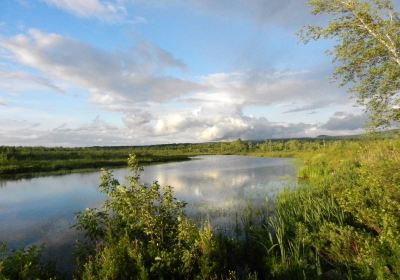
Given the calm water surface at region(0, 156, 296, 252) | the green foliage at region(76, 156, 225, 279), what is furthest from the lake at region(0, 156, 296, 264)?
the green foliage at region(76, 156, 225, 279)

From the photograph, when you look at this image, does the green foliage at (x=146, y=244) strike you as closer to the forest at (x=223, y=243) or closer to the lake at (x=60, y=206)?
the forest at (x=223, y=243)

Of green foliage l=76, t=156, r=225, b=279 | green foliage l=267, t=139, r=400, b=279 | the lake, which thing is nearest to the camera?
green foliage l=267, t=139, r=400, b=279

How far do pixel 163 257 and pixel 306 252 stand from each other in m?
4.53

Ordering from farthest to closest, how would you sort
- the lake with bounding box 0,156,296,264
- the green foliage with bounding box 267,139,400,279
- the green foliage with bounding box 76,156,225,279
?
the lake with bounding box 0,156,296,264 → the green foliage with bounding box 76,156,225,279 → the green foliage with bounding box 267,139,400,279

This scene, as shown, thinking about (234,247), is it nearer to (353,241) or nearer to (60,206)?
(353,241)

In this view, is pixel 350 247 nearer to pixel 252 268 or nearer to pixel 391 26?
pixel 252 268

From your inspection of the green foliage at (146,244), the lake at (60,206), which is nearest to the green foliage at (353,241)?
the green foliage at (146,244)

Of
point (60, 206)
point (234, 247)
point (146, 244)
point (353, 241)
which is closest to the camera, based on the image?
point (353, 241)

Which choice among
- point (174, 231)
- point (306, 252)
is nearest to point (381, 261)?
point (306, 252)

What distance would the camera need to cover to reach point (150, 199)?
1005 cm

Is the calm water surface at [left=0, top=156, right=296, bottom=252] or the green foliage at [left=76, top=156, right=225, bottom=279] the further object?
the calm water surface at [left=0, top=156, right=296, bottom=252]

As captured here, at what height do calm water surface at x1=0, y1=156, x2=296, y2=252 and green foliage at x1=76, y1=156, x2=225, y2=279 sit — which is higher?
green foliage at x1=76, y1=156, x2=225, y2=279

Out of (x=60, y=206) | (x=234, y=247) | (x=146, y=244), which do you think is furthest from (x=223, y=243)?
(x=60, y=206)

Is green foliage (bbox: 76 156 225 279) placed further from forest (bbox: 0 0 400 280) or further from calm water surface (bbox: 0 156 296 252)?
calm water surface (bbox: 0 156 296 252)
